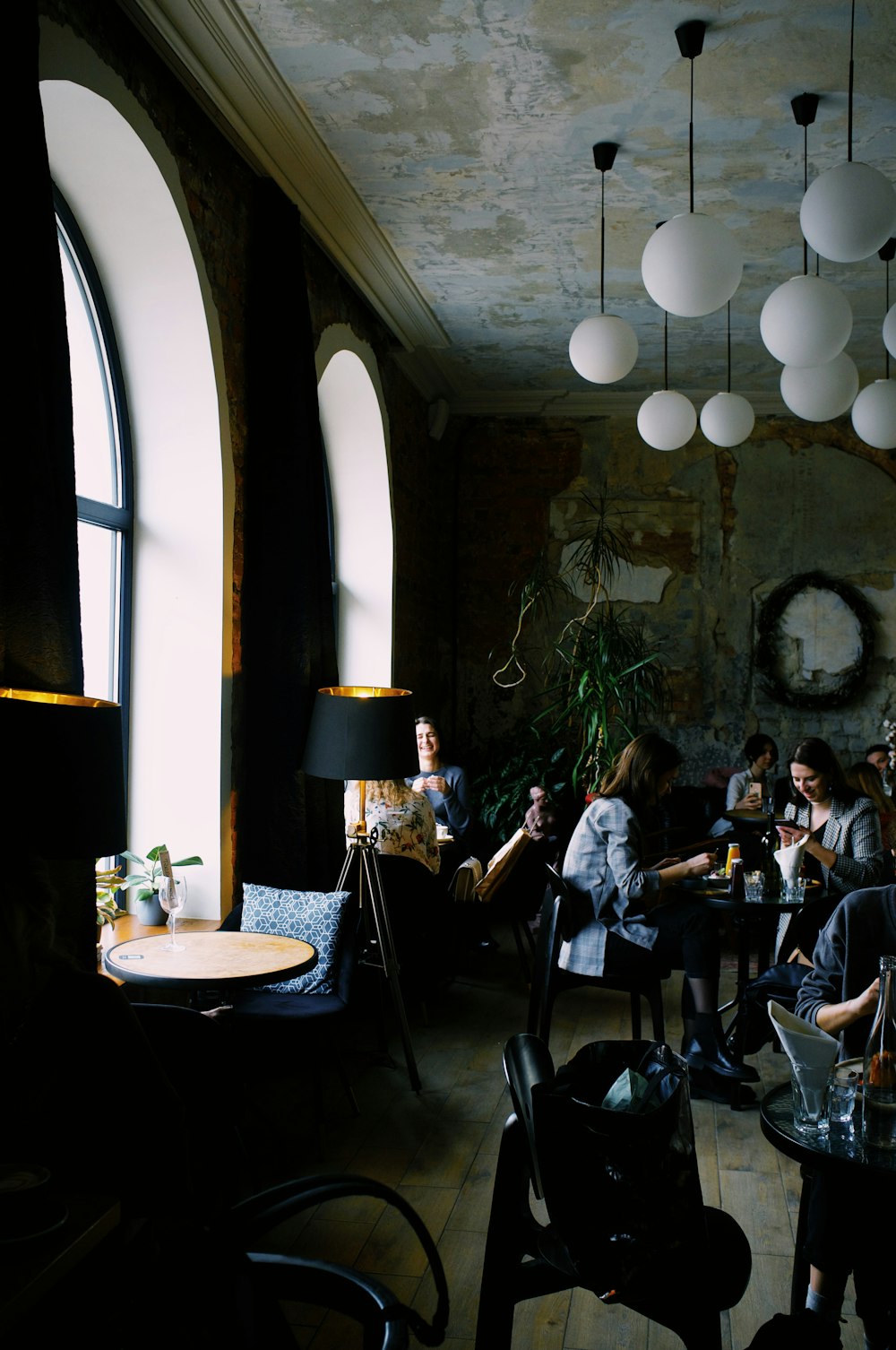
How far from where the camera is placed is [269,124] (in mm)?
4109

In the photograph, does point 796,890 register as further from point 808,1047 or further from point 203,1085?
point 203,1085

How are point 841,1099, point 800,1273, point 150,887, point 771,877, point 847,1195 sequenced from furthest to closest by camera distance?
point 771,877 < point 150,887 < point 800,1273 < point 847,1195 < point 841,1099

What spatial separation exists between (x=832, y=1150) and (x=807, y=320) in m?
2.39

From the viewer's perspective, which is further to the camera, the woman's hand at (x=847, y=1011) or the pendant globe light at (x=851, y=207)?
the pendant globe light at (x=851, y=207)

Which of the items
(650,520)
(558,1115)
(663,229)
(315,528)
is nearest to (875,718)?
(650,520)

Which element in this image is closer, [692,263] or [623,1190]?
[623,1190]

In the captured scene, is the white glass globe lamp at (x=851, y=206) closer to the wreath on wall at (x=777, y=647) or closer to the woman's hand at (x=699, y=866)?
the woman's hand at (x=699, y=866)

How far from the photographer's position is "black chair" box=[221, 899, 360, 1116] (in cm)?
355

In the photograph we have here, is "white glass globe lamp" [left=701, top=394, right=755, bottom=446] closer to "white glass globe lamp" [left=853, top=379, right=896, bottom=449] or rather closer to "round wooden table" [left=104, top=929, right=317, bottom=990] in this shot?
"white glass globe lamp" [left=853, top=379, right=896, bottom=449]

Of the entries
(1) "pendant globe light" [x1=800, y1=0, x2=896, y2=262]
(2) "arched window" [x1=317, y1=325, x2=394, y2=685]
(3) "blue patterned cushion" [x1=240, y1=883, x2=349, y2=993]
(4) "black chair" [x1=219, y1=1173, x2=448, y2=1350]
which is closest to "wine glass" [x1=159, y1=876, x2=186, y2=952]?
(3) "blue patterned cushion" [x1=240, y1=883, x2=349, y2=993]

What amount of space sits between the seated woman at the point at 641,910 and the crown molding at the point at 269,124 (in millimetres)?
2823

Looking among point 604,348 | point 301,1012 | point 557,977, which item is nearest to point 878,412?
point 604,348

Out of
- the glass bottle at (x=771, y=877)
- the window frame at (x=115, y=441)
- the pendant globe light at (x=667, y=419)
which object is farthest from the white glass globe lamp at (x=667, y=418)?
the window frame at (x=115, y=441)

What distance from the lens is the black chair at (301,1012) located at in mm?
3547
